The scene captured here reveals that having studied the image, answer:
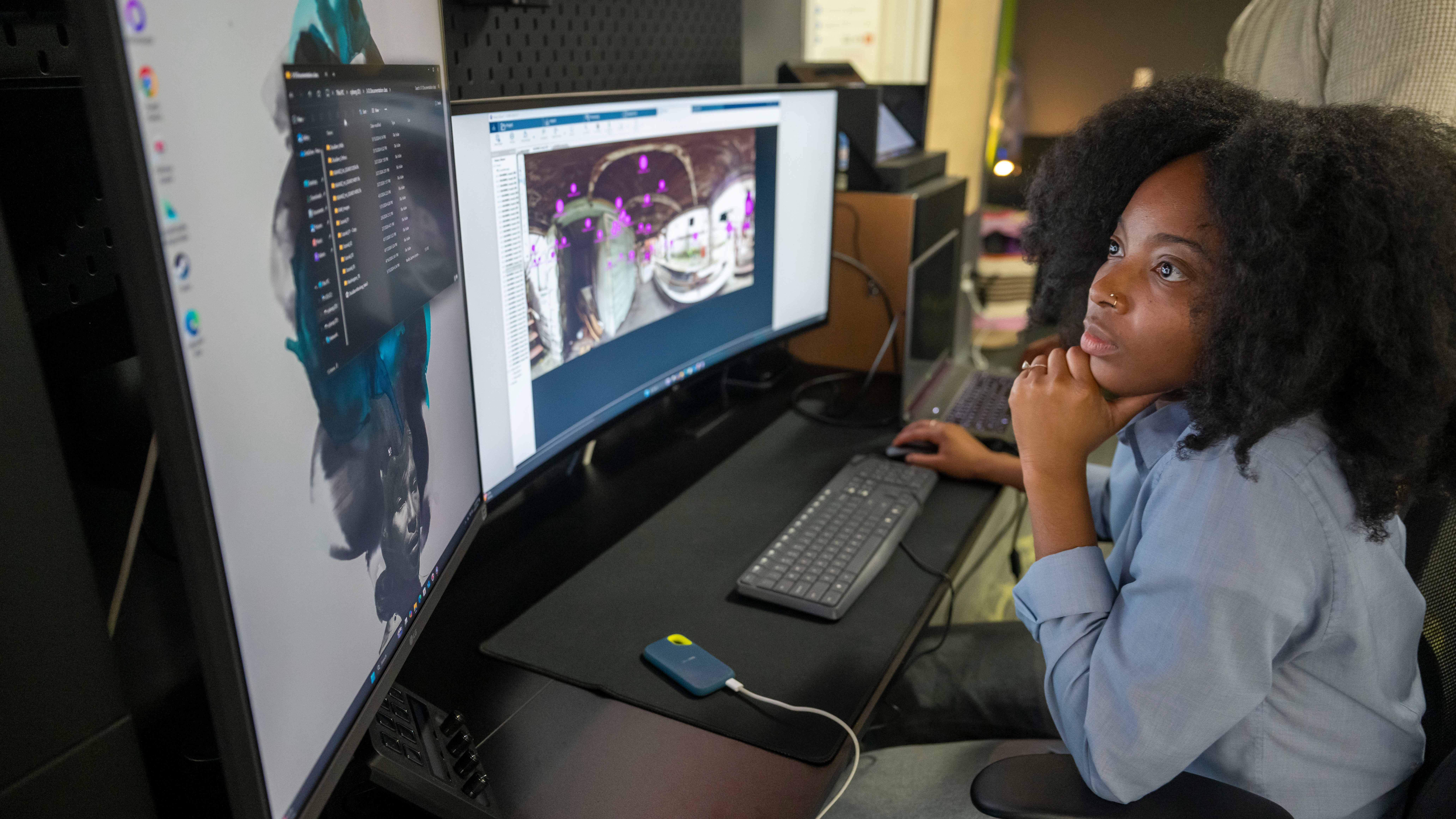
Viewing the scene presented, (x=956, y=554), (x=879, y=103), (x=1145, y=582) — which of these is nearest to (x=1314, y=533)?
(x=1145, y=582)

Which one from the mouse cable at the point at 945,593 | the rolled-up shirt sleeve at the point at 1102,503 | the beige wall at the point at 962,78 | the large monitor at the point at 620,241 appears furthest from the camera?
the beige wall at the point at 962,78

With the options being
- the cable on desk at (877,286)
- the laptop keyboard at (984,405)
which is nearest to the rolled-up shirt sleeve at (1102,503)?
the laptop keyboard at (984,405)

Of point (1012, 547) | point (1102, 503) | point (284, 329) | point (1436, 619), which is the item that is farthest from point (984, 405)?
point (284, 329)

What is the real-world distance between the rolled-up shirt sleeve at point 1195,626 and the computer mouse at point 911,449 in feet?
1.74

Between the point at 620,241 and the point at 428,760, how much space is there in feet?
2.06

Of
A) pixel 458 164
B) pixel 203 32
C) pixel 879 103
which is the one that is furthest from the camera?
pixel 879 103

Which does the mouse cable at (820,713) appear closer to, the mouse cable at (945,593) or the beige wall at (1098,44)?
the mouse cable at (945,593)

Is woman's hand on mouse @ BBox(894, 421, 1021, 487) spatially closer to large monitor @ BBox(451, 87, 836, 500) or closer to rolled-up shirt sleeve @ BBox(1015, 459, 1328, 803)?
large monitor @ BBox(451, 87, 836, 500)

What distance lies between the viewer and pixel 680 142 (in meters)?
1.15

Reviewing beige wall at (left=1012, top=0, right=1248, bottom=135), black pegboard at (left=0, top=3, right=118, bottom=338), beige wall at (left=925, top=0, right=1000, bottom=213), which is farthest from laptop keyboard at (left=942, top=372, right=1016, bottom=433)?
beige wall at (left=1012, top=0, right=1248, bottom=135)

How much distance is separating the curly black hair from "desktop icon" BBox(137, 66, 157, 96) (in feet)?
2.36

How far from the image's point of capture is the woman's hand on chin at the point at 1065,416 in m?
0.89

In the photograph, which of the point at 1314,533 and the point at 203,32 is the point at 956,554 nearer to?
the point at 1314,533

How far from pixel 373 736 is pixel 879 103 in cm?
131
